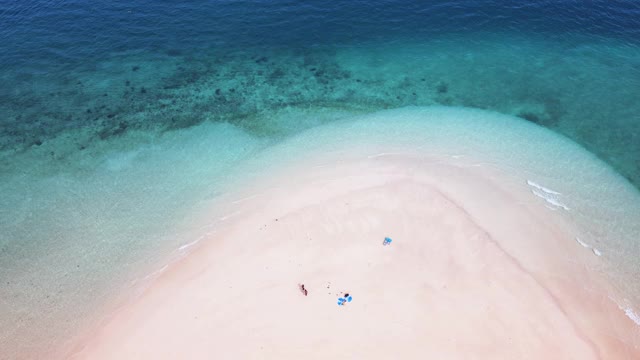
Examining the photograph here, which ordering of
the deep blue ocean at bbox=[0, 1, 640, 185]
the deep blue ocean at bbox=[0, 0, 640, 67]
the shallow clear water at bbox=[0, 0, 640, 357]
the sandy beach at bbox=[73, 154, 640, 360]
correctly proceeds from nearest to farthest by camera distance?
the sandy beach at bbox=[73, 154, 640, 360]
the shallow clear water at bbox=[0, 0, 640, 357]
the deep blue ocean at bbox=[0, 1, 640, 185]
the deep blue ocean at bbox=[0, 0, 640, 67]

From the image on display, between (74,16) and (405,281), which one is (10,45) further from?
(405,281)

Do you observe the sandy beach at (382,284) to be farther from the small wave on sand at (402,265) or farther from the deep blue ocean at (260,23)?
the deep blue ocean at (260,23)

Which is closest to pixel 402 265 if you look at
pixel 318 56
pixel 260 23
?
pixel 318 56

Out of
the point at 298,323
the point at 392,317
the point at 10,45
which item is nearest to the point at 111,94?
the point at 10,45

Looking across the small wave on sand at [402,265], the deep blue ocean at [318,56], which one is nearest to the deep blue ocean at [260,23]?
the deep blue ocean at [318,56]

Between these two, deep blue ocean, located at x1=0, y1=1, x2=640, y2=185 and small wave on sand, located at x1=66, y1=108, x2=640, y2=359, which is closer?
small wave on sand, located at x1=66, y1=108, x2=640, y2=359

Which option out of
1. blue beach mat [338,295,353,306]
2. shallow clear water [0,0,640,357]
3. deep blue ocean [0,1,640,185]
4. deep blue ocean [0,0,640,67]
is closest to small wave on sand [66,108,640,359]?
blue beach mat [338,295,353,306]

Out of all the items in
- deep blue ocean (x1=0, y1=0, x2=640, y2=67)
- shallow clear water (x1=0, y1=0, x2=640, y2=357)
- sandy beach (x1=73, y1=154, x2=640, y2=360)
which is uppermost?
deep blue ocean (x1=0, y1=0, x2=640, y2=67)

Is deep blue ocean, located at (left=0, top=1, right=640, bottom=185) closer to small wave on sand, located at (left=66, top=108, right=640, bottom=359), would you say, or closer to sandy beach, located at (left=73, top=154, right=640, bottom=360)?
small wave on sand, located at (left=66, top=108, right=640, bottom=359)
